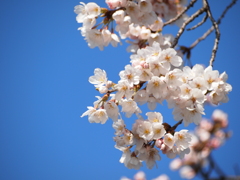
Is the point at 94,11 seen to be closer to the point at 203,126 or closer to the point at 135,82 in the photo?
the point at 135,82

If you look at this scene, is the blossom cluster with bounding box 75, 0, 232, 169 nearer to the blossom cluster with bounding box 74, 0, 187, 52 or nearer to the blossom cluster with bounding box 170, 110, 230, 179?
the blossom cluster with bounding box 74, 0, 187, 52

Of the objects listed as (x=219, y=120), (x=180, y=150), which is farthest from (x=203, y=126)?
(x=180, y=150)

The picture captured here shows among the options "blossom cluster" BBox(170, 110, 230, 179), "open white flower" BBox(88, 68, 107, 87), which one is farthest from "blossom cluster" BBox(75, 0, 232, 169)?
"blossom cluster" BBox(170, 110, 230, 179)

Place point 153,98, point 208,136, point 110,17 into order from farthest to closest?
point 208,136 → point 110,17 → point 153,98

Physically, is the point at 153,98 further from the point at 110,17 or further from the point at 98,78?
the point at 110,17

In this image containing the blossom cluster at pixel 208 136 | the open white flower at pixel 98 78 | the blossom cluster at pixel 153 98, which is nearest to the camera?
the blossom cluster at pixel 153 98

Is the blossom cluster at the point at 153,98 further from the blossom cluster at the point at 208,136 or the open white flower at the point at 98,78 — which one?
the blossom cluster at the point at 208,136

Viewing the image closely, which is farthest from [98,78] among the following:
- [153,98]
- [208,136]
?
[208,136]

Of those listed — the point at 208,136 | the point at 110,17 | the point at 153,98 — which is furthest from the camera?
the point at 208,136

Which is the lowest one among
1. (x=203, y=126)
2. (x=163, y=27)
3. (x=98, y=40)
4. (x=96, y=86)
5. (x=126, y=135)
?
(x=126, y=135)

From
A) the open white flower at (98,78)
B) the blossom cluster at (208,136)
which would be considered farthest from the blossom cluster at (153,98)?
the blossom cluster at (208,136)

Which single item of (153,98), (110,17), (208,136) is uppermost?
(208,136)
